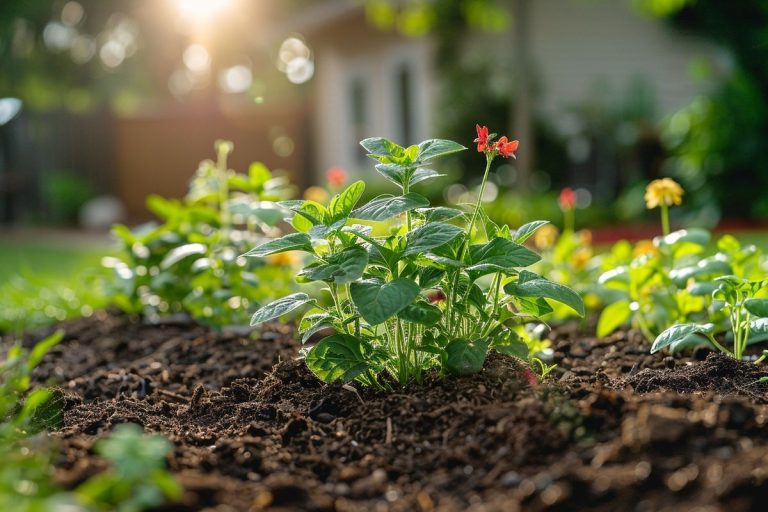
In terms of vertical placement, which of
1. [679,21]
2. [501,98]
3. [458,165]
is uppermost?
[679,21]

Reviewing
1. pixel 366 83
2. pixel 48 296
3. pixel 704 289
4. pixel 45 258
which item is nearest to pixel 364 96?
pixel 366 83

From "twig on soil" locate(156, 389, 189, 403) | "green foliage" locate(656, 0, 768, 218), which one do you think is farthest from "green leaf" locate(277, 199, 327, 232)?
"green foliage" locate(656, 0, 768, 218)

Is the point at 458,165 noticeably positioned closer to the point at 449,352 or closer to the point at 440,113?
the point at 440,113

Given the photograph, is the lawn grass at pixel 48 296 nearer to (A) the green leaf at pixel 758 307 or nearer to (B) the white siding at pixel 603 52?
(A) the green leaf at pixel 758 307

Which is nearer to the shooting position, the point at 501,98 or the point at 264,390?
the point at 264,390

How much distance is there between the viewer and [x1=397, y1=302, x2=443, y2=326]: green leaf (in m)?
2.15

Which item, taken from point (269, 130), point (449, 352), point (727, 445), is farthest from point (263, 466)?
point (269, 130)

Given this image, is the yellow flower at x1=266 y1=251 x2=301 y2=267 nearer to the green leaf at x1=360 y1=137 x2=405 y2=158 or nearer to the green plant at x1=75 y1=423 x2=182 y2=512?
the green leaf at x1=360 y1=137 x2=405 y2=158

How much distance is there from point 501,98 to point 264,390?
9.48m

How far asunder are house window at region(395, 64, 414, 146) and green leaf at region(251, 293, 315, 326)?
11.0 metres

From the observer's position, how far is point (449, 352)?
2.31m

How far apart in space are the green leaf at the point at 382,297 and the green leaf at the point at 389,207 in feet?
0.53

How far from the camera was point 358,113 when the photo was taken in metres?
15.0

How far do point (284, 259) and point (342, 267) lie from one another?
78.5 inches
